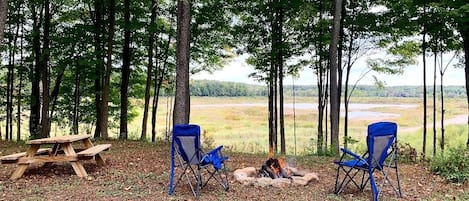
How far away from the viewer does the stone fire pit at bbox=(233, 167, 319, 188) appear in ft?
14.2

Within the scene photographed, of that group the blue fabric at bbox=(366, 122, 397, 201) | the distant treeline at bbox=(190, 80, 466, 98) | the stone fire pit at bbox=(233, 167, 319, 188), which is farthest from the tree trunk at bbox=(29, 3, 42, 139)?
the blue fabric at bbox=(366, 122, 397, 201)

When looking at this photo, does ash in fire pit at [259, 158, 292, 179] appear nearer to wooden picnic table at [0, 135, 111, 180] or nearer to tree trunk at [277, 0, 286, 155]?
wooden picnic table at [0, 135, 111, 180]

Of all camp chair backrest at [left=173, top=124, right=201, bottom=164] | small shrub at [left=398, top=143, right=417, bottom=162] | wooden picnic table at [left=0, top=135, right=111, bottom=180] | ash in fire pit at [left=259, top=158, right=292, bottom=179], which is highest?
camp chair backrest at [left=173, top=124, right=201, bottom=164]

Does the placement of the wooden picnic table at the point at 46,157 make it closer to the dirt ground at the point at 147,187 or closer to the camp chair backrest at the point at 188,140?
the dirt ground at the point at 147,187

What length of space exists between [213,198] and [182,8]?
305cm

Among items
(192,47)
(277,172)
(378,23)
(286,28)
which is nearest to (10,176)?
(277,172)

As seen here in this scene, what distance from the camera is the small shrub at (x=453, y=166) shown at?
4832 millimetres

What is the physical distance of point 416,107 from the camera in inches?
465

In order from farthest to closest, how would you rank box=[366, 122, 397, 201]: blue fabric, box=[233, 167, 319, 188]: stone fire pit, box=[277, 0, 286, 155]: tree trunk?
box=[277, 0, 286, 155]: tree trunk < box=[233, 167, 319, 188]: stone fire pit < box=[366, 122, 397, 201]: blue fabric

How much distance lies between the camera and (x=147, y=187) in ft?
13.8

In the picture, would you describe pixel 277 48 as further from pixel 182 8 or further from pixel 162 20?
pixel 182 8

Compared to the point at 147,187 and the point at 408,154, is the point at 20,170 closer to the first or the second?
the point at 147,187

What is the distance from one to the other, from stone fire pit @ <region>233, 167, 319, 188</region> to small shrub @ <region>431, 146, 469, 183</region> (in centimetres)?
178

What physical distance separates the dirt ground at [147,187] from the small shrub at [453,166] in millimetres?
129
